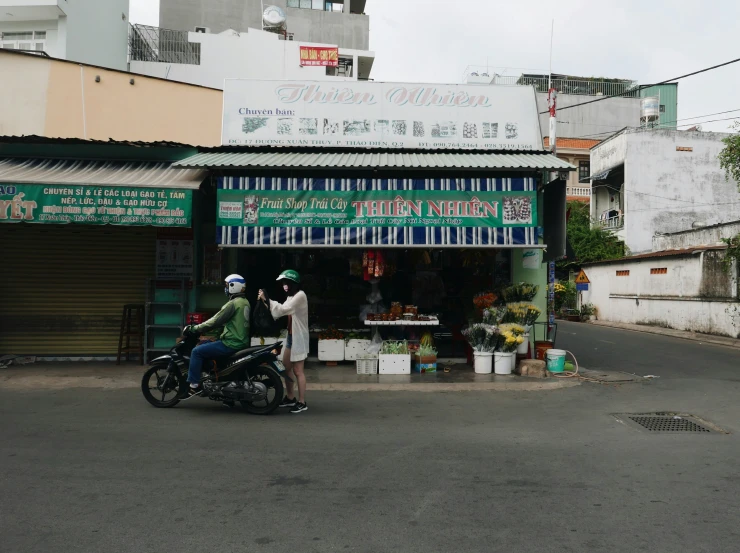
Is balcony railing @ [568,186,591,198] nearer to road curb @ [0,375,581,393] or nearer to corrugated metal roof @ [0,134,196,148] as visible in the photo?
road curb @ [0,375,581,393]

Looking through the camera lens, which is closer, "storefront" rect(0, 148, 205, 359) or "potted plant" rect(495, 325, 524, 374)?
"potted plant" rect(495, 325, 524, 374)

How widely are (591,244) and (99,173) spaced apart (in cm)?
2948

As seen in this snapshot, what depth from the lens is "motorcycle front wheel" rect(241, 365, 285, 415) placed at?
7.63m

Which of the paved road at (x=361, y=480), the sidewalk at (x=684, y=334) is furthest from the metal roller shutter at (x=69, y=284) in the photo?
the sidewalk at (x=684, y=334)

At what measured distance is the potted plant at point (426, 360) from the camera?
A: 1126cm

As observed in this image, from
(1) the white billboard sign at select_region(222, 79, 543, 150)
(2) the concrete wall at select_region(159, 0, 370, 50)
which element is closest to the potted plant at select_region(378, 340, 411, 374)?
(1) the white billboard sign at select_region(222, 79, 543, 150)

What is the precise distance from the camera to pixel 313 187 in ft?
35.0

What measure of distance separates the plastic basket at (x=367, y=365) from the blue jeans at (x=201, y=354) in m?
3.79

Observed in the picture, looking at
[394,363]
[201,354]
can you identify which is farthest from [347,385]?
[201,354]

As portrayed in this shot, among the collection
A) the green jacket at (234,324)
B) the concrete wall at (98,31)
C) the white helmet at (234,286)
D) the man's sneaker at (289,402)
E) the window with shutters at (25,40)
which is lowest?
the man's sneaker at (289,402)

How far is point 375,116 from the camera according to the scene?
12.0 m

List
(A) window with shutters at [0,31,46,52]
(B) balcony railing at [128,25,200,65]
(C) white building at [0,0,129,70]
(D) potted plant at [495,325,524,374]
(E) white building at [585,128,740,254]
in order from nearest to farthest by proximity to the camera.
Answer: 1. (D) potted plant at [495,325,524,374]
2. (C) white building at [0,0,129,70]
3. (A) window with shutters at [0,31,46,52]
4. (B) balcony railing at [128,25,200,65]
5. (E) white building at [585,128,740,254]

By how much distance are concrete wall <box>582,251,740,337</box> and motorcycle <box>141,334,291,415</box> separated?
17519mm

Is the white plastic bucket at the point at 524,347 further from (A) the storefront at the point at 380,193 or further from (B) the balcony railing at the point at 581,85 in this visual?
(B) the balcony railing at the point at 581,85
